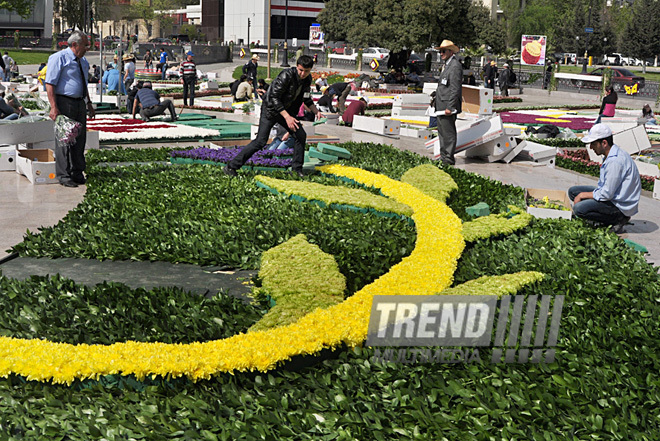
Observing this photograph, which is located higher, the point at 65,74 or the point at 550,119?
the point at 65,74

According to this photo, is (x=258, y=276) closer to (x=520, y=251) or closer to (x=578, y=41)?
(x=520, y=251)

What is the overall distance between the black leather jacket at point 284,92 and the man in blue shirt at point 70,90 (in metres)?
2.34

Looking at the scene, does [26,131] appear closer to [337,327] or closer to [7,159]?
[7,159]

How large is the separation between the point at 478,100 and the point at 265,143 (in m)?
9.27

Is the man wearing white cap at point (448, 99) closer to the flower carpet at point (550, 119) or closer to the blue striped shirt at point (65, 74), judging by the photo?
the blue striped shirt at point (65, 74)

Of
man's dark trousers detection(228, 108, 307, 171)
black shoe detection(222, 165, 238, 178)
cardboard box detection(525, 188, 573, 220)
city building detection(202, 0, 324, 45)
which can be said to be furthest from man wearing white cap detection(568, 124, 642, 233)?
city building detection(202, 0, 324, 45)

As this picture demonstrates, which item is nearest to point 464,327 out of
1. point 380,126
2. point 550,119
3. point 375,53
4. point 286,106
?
point 286,106

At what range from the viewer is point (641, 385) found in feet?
13.4

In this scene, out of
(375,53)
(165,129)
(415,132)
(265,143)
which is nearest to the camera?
(265,143)

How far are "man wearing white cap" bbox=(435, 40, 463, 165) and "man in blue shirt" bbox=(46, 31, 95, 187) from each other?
5.54 metres

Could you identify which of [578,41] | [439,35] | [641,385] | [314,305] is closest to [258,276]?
[314,305]

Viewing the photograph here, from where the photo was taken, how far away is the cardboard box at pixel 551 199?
27.0 feet

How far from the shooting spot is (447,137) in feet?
41.1

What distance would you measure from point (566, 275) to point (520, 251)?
32.8 inches
